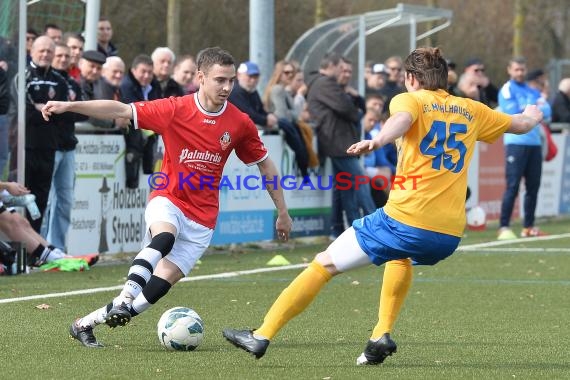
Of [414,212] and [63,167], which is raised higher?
[414,212]

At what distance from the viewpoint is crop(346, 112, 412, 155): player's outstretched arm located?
696 cm

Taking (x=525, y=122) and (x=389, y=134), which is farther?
(x=525, y=122)

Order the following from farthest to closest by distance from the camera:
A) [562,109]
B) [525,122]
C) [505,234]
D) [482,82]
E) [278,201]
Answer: [562,109]
[482,82]
[505,234]
[278,201]
[525,122]

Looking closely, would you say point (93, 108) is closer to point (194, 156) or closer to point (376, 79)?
point (194, 156)

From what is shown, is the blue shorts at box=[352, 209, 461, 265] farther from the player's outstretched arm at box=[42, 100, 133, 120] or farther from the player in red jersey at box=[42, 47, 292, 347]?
the player's outstretched arm at box=[42, 100, 133, 120]

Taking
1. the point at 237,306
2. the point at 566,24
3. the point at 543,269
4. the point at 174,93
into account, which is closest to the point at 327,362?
the point at 237,306

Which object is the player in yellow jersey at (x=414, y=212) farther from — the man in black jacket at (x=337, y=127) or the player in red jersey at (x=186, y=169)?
the man in black jacket at (x=337, y=127)

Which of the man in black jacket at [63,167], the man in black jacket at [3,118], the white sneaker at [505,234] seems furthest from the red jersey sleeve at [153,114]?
the white sneaker at [505,234]

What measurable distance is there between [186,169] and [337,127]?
344 inches

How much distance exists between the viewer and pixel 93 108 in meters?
7.99

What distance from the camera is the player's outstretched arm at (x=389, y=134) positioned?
6965 mm

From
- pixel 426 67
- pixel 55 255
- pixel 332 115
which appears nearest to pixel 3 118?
pixel 55 255

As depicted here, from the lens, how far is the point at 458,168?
7.67 metres

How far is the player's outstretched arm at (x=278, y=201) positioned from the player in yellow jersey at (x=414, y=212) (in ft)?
3.53
